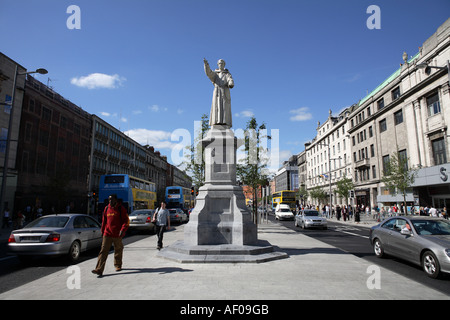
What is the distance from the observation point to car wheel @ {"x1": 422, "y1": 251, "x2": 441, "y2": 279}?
6383 mm

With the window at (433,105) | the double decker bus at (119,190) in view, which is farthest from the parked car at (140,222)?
the window at (433,105)

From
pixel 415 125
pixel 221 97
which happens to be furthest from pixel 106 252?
pixel 415 125

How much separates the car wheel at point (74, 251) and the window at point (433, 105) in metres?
32.4

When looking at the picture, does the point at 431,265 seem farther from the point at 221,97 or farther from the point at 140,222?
the point at 140,222

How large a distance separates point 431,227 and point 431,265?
1.37 meters

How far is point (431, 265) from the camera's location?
661cm

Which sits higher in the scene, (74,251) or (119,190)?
(119,190)

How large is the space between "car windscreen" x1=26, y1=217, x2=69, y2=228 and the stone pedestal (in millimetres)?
3197

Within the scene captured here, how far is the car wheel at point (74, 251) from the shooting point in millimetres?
8293

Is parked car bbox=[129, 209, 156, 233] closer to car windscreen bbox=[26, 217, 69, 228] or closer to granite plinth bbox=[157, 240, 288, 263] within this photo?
car windscreen bbox=[26, 217, 69, 228]

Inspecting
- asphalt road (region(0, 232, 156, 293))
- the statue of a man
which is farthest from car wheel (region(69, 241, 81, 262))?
the statue of a man

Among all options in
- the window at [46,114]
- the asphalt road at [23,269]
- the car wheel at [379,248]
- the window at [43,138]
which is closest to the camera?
the asphalt road at [23,269]

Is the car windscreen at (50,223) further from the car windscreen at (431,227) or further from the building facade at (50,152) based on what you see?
the building facade at (50,152)
